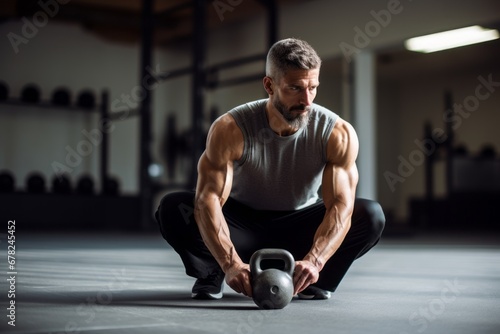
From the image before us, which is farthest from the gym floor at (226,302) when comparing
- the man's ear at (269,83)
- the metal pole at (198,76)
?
the metal pole at (198,76)

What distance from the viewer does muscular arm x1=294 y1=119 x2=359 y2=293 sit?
2.01 metres

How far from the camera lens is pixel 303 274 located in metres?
1.91

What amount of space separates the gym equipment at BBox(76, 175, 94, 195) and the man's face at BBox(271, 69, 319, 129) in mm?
6672

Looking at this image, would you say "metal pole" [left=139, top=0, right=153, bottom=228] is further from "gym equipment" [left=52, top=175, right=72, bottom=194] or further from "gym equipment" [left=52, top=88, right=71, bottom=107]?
"gym equipment" [left=52, top=88, right=71, bottom=107]

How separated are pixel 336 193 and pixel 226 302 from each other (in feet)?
1.67

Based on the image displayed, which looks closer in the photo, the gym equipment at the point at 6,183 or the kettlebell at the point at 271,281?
the kettlebell at the point at 271,281

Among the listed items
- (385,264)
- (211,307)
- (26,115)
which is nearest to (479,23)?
(385,264)

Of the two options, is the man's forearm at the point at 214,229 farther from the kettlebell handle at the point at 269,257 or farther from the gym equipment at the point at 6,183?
the gym equipment at the point at 6,183

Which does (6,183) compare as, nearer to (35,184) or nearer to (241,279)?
(35,184)

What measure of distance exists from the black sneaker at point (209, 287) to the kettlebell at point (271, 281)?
370mm

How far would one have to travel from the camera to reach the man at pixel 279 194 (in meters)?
1.97

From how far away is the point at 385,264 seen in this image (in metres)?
3.74

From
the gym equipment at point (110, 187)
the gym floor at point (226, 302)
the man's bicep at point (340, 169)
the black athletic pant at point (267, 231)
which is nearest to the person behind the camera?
the gym floor at point (226, 302)

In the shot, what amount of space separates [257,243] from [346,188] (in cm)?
40
